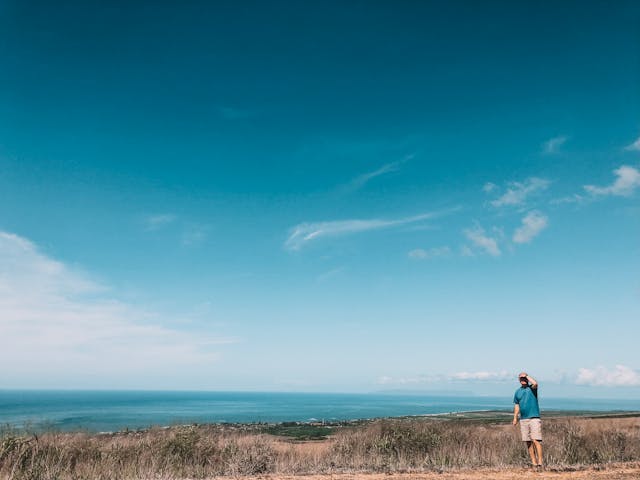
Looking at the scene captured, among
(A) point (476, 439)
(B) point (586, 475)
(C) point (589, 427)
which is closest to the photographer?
(B) point (586, 475)

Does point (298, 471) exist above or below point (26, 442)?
below

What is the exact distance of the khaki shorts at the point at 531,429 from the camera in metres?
11.5

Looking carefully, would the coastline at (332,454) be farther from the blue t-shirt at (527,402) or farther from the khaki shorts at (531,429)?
the blue t-shirt at (527,402)

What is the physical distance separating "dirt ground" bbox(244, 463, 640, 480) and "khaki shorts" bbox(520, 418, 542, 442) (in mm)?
992

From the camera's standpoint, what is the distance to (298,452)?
14.1 metres

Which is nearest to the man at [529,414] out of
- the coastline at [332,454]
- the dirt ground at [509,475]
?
the coastline at [332,454]

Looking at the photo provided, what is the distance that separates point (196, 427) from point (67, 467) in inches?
144

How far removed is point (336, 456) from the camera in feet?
45.0

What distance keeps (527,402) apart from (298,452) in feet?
21.9

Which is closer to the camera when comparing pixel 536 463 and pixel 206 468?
pixel 536 463

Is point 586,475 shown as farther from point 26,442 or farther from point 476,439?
point 26,442

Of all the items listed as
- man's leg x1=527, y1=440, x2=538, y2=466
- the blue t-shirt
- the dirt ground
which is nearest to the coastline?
the dirt ground

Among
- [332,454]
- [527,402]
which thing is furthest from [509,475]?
[332,454]

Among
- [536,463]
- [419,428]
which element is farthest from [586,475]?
[419,428]
